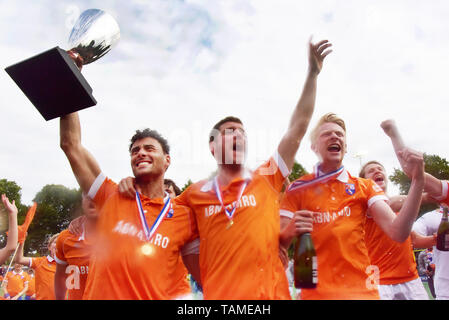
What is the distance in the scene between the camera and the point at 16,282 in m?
Answer: 12.8

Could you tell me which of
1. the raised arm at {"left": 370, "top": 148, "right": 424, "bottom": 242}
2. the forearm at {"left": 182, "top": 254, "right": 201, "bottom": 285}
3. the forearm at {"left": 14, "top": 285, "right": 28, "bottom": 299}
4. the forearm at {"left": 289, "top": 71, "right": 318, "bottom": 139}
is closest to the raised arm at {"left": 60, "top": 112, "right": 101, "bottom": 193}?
the forearm at {"left": 182, "top": 254, "right": 201, "bottom": 285}

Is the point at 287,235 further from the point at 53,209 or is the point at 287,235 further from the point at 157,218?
the point at 53,209

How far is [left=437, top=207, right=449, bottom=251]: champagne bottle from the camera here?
5473 millimetres

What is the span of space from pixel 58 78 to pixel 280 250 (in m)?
2.16

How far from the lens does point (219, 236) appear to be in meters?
2.81

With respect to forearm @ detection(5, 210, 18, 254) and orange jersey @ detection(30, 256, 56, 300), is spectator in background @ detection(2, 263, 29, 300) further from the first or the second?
forearm @ detection(5, 210, 18, 254)

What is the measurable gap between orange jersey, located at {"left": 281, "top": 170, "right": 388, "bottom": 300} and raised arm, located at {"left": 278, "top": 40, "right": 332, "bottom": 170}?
0.42 metres

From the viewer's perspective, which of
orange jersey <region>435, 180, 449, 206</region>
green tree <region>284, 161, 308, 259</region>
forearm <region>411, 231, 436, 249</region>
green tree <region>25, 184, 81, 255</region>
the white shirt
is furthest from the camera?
forearm <region>411, 231, 436, 249</region>

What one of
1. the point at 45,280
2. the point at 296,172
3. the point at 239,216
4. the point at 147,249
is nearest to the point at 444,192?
the point at 239,216

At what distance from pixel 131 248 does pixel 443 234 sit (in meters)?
4.76

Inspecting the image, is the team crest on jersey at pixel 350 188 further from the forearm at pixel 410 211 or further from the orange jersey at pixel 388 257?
the orange jersey at pixel 388 257

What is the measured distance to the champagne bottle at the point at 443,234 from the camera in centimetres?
547
